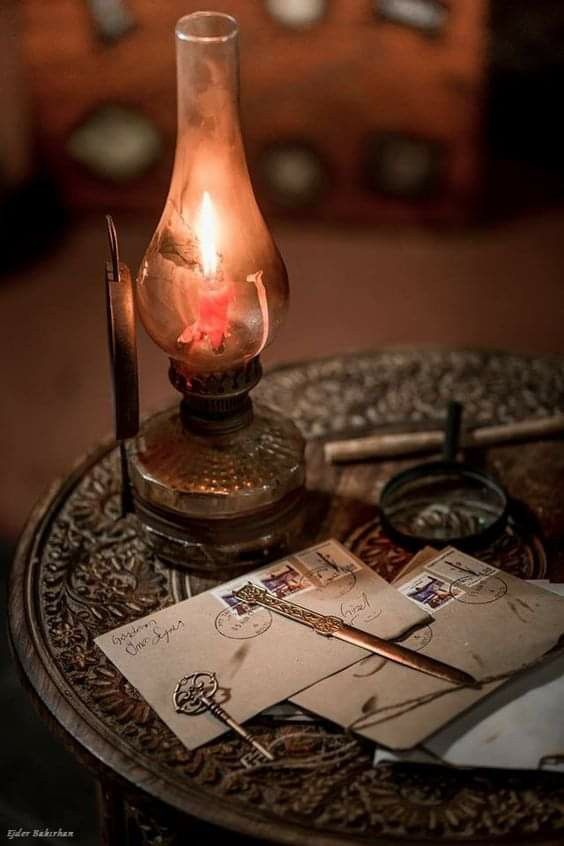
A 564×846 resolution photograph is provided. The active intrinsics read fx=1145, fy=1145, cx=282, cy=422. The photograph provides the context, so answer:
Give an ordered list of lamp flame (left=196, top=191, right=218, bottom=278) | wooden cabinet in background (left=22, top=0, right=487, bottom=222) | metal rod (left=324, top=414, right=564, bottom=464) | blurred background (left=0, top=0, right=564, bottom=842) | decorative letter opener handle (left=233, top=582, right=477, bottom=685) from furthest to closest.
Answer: wooden cabinet in background (left=22, top=0, right=487, bottom=222), blurred background (left=0, top=0, right=564, bottom=842), metal rod (left=324, top=414, right=564, bottom=464), lamp flame (left=196, top=191, right=218, bottom=278), decorative letter opener handle (left=233, top=582, right=477, bottom=685)

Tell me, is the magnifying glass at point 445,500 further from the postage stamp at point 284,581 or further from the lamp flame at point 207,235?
the lamp flame at point 207,235

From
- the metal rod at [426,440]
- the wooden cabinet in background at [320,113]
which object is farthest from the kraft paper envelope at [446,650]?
the wooden cabinet in background at [320,113]

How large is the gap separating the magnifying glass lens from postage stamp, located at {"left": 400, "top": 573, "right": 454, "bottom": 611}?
10 cm

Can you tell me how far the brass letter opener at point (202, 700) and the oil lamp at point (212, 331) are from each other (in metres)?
0.18

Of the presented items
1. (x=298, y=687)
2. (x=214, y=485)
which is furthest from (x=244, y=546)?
(x=298, y=687)

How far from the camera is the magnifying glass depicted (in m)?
1.25

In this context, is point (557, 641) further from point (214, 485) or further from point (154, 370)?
point (154, 370)

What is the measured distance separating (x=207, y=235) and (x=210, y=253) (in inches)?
0.7

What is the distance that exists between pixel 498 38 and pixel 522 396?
1805mm

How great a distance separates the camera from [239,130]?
1121 millimetres

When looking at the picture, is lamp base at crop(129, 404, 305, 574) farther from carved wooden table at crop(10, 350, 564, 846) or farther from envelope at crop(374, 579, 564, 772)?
envelope at crop(374, 579, 564, 772)

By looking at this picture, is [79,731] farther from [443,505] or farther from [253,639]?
[443,505]

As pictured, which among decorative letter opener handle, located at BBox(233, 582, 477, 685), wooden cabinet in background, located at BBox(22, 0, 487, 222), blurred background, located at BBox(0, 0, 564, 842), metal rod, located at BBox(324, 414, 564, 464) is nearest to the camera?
decorative letter opener handle, located at BBox(233, 582, 477, 685)

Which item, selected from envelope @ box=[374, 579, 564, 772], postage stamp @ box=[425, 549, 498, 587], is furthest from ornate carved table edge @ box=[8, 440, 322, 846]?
postage stamp @ box=[425, 549, 498, 587]
